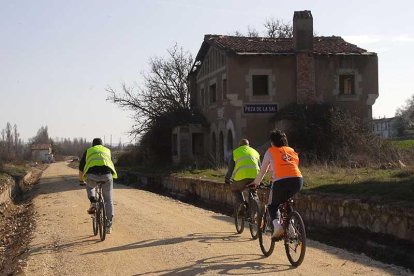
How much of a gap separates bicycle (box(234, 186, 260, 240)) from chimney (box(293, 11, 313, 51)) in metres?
19.9

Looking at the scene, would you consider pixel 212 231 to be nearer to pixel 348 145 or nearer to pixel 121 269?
pixel 121 269

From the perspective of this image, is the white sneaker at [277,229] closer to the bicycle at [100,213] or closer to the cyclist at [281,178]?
the cyclist at [281,178]

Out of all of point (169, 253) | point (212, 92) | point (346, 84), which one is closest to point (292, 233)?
point (169, 253)

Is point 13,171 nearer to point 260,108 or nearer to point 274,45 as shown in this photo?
point 260,108

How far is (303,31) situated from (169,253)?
2268 cm

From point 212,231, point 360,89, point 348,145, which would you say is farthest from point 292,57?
point 212,231

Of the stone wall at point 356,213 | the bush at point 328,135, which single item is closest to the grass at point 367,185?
the stone wall at point 356,213

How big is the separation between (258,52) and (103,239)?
20.2 m

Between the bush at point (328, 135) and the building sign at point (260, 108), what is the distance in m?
1.13

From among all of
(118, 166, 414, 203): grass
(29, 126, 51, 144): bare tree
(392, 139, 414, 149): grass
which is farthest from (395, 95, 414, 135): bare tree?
(29, 126, 51, 144): bare tree

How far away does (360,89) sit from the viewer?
98.8 ft

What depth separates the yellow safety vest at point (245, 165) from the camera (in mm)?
10805

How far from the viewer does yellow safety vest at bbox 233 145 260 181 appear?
10805 mm

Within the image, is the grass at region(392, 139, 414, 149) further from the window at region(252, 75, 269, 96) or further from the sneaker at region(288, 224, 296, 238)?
the sneaker at region(288, 224, 296, 238)
